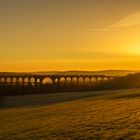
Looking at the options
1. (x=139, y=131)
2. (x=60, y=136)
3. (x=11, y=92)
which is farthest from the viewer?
(x=11, y=92)

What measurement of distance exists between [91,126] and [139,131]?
4.52 m

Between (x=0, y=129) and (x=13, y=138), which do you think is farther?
(x=0, y=129)

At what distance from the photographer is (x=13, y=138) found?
75.0 feet

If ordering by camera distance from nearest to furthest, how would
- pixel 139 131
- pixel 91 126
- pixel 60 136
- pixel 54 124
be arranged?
1. pixel 139 131
2. pixel 60 136
3. pixel 91 126
4. pixel 54 124

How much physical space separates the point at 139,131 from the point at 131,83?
115 m

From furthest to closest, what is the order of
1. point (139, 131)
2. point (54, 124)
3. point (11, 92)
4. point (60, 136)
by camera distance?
point (11, 92)
point (54, 124)
point (60, 136)
point (139, 131)

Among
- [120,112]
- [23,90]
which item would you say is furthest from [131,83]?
[120,112]

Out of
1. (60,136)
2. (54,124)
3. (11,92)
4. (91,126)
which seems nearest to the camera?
(60,136)

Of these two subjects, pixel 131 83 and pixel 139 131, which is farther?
pixel 131 83

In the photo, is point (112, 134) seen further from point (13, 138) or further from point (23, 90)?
point (23, 90)

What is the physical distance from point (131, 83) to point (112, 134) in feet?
378

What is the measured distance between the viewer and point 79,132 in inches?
867

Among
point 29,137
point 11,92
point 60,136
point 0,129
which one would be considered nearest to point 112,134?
point 60,136

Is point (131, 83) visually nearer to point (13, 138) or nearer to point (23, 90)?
point (23, 90)
